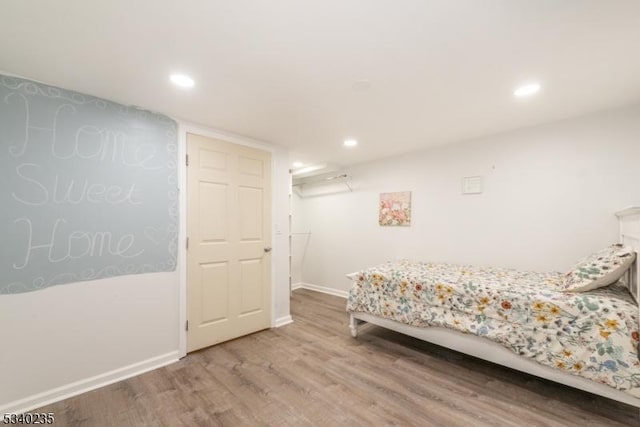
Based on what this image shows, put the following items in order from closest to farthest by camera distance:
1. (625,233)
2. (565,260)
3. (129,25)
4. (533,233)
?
(129,25)
(625,233)
(565,260)
(533,233)

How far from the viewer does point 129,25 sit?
1396 millimetres

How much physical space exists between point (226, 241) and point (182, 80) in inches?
63.0

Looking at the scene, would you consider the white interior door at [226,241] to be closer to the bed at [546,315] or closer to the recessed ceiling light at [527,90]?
the bed at [546,315]

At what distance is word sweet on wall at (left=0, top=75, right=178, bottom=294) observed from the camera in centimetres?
183

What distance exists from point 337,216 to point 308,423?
11.1 feet

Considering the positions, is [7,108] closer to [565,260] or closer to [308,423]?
[308,423]

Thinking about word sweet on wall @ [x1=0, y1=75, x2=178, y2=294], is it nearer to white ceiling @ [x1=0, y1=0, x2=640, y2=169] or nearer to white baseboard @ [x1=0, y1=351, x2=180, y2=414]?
white ceiling @ [x1=0, y1=0, x2=640, y2=169]

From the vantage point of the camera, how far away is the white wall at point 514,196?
2.46m

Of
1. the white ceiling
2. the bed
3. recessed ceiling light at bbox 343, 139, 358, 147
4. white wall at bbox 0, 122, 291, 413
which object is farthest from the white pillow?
white wall at bbox 0, 122, 291, 413

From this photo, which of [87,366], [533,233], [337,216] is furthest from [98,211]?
[533,233]

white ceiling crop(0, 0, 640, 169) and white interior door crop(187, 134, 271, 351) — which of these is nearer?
white ceiling crop(0, 0, 640, 169)

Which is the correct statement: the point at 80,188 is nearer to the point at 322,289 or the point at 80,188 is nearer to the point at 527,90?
the point at 527,90

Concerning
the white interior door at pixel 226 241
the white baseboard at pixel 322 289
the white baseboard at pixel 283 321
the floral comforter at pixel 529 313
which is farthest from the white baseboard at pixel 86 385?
the white baseboard at pixel 322 289

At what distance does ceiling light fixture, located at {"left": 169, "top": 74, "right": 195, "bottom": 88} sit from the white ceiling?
0.05 m
